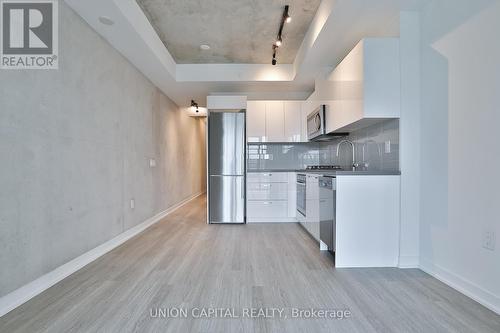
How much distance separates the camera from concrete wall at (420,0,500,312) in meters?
1.65

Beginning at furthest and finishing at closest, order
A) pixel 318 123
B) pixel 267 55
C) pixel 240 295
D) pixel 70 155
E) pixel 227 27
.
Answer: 1. pixel 267 55
2. pixel 318 123
3. pixel 227 27
4. pixel 70 155
5. pixel 240 295

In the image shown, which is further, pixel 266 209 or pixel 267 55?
pixel 266 209

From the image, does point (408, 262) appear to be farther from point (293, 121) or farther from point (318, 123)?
point (293, 121)

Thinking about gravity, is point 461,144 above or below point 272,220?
above

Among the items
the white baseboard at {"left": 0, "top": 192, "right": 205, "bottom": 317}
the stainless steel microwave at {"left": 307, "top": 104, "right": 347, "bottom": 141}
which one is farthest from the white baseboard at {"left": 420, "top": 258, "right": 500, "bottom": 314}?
the white baseboard at {"left": 0, "top": 192, "right": 205, "bottom": 317}

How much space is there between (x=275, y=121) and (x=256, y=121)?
0.34 meters

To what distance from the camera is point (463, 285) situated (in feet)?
6.01

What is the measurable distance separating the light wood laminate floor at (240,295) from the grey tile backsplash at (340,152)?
3.76ft

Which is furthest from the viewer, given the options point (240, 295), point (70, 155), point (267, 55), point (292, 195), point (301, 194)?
point (292, 195)

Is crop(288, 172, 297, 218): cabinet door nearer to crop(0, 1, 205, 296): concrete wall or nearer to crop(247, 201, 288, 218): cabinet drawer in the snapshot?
crop(247, 201, 288, 218): cabinet drawer

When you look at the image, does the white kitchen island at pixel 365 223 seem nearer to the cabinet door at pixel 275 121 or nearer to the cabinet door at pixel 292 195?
the cabinet door at pixel 292 195

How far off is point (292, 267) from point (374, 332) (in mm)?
976

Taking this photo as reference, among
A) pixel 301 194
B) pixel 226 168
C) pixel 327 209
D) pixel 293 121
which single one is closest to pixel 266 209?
pixel 301 194

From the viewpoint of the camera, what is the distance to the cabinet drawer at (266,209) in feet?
13.9
